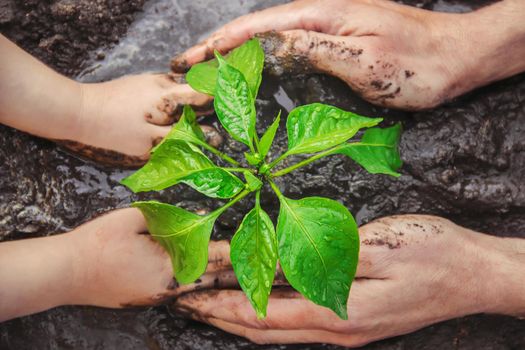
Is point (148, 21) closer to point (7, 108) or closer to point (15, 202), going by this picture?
point (7, 108)

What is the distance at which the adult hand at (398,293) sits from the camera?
1.29 metres

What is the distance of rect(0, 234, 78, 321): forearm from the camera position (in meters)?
1.30

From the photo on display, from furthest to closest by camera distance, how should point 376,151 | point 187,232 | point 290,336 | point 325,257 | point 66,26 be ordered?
point 66,26 → point 290,336 → point 376,151 → point 187,232 → point 325,257

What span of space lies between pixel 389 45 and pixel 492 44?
29 cm

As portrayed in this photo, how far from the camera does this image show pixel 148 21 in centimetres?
156

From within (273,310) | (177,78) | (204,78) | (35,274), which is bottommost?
(273,310)

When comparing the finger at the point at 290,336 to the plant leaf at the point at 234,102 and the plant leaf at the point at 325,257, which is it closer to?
the plant leaf at the point at 325,257

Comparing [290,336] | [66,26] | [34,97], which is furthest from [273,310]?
[66,26]

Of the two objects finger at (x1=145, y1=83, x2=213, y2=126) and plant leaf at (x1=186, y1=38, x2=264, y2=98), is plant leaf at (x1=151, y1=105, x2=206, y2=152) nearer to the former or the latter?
plant leaf at (x1=186, y1=38, x2=264, y2=98)

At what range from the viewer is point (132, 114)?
1.38 metres

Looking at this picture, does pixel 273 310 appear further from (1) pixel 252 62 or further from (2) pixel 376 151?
(1) pixel 252 62

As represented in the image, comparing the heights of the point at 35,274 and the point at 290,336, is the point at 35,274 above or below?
above

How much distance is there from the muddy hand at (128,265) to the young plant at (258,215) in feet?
0.94

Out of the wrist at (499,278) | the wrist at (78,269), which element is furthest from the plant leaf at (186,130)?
the wrist at (499,278)
